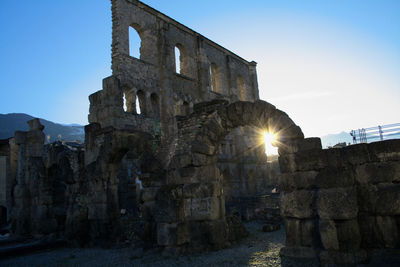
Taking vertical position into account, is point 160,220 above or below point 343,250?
above

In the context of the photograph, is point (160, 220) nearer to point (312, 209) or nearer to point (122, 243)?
point (122, 243)

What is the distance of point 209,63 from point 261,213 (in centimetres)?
1385

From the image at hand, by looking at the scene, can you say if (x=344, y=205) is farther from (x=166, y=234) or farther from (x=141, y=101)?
(x=141, y=101)

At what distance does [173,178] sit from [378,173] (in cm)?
453

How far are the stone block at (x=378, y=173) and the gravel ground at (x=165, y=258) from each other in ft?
7.36

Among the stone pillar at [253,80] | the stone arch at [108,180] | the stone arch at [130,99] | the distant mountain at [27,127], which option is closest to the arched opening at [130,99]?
the stone arch at [130,99]

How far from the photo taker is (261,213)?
487 inches

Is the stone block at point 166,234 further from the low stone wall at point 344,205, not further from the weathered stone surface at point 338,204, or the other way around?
the weathered stone surface at point 338,204

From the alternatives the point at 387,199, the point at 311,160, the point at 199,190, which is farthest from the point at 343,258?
the point at 199,190

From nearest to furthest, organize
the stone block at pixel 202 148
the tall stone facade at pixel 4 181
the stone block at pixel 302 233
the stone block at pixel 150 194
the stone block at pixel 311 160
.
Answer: the stone block at pixel 302 233, the stone block at pixel 311 160, the stone block at pixel 202 148, the stone block at pixel 150 194, the tall stone facade at pixel 4 181

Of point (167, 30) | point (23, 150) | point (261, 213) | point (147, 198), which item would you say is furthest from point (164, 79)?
point (147, 198)

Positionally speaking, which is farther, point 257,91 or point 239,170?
point 257,91

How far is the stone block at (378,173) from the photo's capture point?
16.8 feet

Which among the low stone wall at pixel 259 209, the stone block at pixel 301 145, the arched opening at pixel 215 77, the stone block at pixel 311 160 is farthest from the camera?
the arched opening at pixel 215 77
